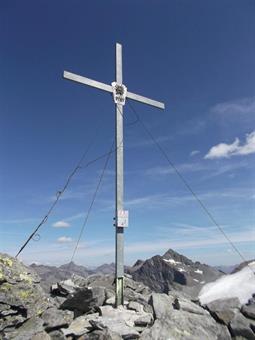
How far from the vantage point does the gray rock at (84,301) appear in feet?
41.8

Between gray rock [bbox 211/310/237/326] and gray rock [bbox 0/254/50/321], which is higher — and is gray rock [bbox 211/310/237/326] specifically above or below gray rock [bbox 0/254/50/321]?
below

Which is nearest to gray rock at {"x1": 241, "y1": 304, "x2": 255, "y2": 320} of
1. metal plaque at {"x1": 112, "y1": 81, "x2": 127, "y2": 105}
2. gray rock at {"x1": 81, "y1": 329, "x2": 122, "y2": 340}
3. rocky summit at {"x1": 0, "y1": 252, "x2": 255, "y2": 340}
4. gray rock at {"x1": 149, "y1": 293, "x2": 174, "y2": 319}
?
rocky summit at {"x1": 0, "y1": 252, "x2": 255, "y2": 340}

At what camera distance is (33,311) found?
1123 cm

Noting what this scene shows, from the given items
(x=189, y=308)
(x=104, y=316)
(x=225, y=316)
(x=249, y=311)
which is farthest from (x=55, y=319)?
(x=249, y=311)

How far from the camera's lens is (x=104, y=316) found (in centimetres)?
1199

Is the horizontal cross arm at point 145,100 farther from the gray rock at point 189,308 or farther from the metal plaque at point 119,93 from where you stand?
the gray rock at point 189,308

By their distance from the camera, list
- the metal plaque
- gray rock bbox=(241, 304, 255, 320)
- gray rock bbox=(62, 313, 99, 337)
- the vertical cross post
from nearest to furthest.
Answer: gray rock bbox=(62, 313, 99, 337) → gray rock bbox=(241, 304, 255, 320) → the vertical cross post → the metal plaque

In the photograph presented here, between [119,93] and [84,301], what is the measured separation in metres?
8.11

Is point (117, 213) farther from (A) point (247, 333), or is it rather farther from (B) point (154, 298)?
(A) point (247, 333)

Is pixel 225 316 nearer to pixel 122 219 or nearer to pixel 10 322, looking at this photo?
pixel 122 219

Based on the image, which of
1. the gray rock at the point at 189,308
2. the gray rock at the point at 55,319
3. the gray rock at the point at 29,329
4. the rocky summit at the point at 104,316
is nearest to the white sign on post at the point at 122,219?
the rocky summit at the point at 104,316

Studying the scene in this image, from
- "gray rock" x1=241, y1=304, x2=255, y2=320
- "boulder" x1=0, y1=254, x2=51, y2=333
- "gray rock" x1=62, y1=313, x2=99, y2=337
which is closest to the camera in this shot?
"gray rock" x1=62, y1=313, x2=99, y2=337

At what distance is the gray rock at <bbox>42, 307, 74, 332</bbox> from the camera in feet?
35.2

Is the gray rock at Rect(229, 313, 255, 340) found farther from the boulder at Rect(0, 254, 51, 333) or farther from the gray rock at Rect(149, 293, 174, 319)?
the boulder at Rect(0, 254, 51, 333)
